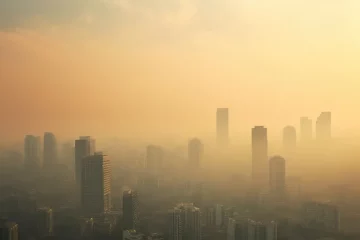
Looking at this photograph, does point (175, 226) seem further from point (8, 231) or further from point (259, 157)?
point (259, 157)

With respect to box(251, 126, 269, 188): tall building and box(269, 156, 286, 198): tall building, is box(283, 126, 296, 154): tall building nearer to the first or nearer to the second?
box(251, 126, 269, 188): tall building

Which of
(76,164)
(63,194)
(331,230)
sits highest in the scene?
(76,164)

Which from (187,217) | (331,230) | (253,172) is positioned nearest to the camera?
(187,217)

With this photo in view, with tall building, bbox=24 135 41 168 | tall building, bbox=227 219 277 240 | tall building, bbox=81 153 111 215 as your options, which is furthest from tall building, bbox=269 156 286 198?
tall building, bbox=24 135 41 168

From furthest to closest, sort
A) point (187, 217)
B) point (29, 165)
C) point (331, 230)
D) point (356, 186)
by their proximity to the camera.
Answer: point (29, 165), point (356, 186), point (331, 230), point (187, 217)

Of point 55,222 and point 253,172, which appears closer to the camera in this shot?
point 55,222

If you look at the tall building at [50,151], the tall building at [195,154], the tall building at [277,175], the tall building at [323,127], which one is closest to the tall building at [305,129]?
the tall building at [323,127]

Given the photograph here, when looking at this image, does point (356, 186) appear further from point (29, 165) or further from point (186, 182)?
point (29, 165)

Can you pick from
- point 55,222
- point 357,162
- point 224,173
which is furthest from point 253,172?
point 55,222
